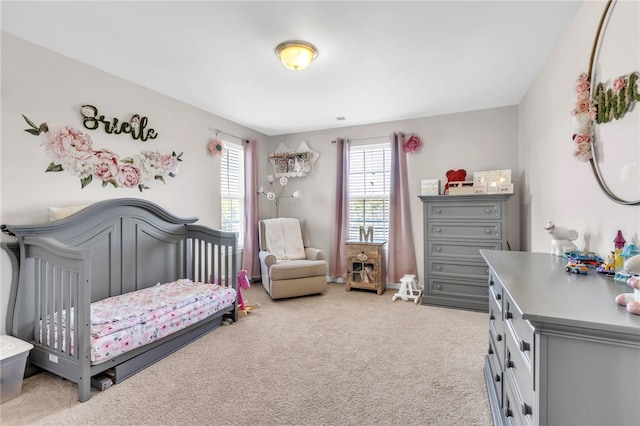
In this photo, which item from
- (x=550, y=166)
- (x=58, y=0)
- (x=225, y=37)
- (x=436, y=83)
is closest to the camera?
(x=58, y=0)

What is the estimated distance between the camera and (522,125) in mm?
3389

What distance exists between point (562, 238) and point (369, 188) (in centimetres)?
284

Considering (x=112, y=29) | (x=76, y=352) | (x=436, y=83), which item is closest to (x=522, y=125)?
(x=436, y=83)

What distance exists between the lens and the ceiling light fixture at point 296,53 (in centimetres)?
219

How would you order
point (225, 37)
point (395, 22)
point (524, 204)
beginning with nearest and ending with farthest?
point (395, 22) → point (225, 37) → point (524, 204)

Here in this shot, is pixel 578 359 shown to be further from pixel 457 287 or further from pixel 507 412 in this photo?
pixel 457 287

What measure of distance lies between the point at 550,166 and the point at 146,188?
372cm

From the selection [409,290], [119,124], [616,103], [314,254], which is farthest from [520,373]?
[119,124]

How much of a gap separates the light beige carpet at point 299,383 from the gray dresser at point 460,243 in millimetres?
471

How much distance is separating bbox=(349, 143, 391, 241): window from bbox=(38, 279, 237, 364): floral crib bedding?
7.40 ft

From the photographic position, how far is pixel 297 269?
3756mm

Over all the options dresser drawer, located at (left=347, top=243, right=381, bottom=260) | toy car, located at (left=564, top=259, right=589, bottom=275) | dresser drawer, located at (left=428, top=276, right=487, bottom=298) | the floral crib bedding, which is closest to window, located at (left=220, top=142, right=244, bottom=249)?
the floral crib bedding

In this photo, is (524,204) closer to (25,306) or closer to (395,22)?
(395,22)

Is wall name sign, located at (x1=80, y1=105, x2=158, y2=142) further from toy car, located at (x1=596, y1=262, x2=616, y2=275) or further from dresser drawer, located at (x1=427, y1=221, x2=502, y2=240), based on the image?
toy car, located at (x1=596, y1=262, x2=616, y2=275)
